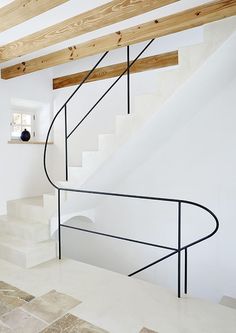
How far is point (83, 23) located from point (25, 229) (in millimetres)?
2550

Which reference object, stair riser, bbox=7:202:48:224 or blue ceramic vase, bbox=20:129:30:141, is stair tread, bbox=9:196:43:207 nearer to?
stair riser, bbox=7:202:48:224

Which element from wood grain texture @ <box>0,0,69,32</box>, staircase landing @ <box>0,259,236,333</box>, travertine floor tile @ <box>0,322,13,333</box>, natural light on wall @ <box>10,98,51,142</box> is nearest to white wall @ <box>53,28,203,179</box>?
natural light on wall @ <box>10,98,51,142</box>

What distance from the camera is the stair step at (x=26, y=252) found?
315 centimetres

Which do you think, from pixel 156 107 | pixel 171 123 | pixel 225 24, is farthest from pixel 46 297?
pixel 225 24

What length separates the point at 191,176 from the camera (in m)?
3.80

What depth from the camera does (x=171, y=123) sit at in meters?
3.52

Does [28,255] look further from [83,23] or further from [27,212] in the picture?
[83,23]

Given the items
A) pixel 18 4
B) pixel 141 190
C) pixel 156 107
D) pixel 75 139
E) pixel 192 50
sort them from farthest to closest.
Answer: pixel 75 139
pixel 141 190
pixel 156 107
pixel 192 50
pixel 18 4

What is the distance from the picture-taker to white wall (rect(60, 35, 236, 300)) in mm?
3357

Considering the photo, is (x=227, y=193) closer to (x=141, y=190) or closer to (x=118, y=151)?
(x=141, y=190)

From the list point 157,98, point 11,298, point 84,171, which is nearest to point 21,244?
point 11,298

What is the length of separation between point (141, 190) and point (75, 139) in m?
1.54

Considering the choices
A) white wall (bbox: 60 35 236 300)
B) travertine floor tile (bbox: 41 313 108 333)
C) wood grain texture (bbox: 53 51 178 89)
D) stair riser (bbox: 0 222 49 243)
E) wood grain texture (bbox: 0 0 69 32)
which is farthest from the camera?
wood grain texture (bbox: 53 51 178 89)

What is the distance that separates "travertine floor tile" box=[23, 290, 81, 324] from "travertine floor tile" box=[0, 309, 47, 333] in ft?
0.17
